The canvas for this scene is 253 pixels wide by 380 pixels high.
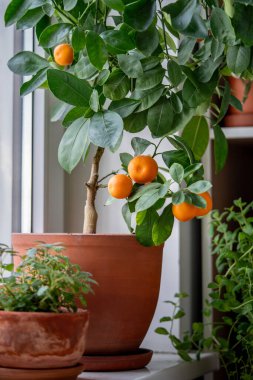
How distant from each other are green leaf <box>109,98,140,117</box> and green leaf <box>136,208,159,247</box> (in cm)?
16

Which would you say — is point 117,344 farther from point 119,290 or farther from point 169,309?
point 169,309

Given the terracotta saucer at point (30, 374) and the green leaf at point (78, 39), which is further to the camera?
the green leaf at point (78, 39)

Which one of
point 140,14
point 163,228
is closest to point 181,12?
point 140,14

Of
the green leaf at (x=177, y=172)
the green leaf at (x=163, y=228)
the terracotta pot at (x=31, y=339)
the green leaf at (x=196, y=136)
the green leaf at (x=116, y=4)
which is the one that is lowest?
the terracotta pot at (x=31, y=339)

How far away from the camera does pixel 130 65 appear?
112 centimetres

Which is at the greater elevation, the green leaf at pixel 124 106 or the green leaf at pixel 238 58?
the green leaf at pixel 238 58

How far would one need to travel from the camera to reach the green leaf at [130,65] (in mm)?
1110

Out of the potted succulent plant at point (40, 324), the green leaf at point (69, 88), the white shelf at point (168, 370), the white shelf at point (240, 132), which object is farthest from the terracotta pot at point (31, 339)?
the white shelf at point (240, 132)

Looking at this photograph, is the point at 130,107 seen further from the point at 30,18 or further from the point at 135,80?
the point at 30,18

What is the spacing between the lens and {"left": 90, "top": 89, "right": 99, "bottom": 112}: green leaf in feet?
3.63

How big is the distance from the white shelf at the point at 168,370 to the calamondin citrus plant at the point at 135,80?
0.22 m

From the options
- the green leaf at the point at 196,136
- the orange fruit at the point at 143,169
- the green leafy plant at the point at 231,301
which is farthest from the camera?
the green leafy plant at the point at 231,301

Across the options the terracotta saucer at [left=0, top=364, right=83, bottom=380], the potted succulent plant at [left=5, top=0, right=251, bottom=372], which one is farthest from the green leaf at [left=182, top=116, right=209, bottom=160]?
the terracotta saucer at [left=0, top=364, right=83, bottom=380]

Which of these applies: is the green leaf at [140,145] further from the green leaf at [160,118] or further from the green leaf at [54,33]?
the green leaf at [54,33]
